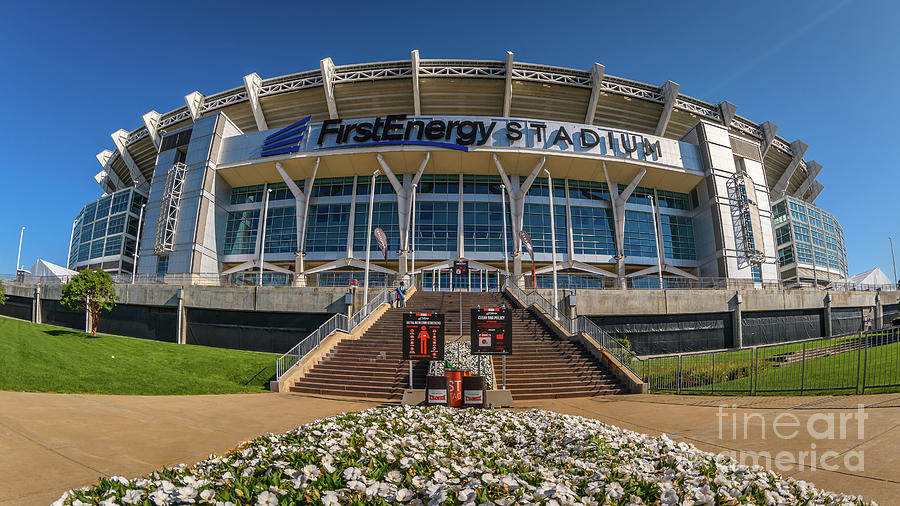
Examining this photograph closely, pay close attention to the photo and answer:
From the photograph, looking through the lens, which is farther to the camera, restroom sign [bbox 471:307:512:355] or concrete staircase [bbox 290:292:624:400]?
concrete staircase [bbox 290:292:624:400]

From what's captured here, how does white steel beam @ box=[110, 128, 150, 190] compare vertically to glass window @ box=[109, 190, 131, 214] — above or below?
above

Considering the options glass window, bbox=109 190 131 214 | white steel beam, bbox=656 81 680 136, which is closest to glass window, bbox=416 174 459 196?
white steel beam, bbox=656 81 680 136

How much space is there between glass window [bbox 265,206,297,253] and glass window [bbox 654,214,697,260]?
41.3m

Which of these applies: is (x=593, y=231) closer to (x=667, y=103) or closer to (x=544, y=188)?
(x=544, y=188)

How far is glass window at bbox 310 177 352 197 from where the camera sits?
45.3m

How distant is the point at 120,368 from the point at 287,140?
30653mm

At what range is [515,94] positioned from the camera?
1726 inches

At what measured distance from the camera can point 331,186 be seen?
45594mm

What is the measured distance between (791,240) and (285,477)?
230 feet

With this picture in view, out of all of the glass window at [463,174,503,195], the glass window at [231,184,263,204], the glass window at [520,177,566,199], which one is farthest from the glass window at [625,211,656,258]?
the glass window at [231,184,263,204]

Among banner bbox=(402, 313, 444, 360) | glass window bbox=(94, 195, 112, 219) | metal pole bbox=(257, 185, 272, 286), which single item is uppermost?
glass window bbox=(94, 195, 112, 219)

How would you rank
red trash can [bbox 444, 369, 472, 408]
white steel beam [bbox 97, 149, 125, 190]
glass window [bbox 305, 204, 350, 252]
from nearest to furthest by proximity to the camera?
red trash can [bbox 444, 369, 472, 408] < glass window [bbox 305, 204, 350, 252] < white steel beam [bbox 97, 149, 125, 190]

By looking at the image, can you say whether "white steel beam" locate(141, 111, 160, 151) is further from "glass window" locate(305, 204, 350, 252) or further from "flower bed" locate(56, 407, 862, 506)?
"flower bed" locate(56, 407, 862, 506)

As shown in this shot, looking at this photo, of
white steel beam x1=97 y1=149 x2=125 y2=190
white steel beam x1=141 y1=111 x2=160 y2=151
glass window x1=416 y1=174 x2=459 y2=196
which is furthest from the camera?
white steel beam x1=97 y1=149 x2=125 y2=190
